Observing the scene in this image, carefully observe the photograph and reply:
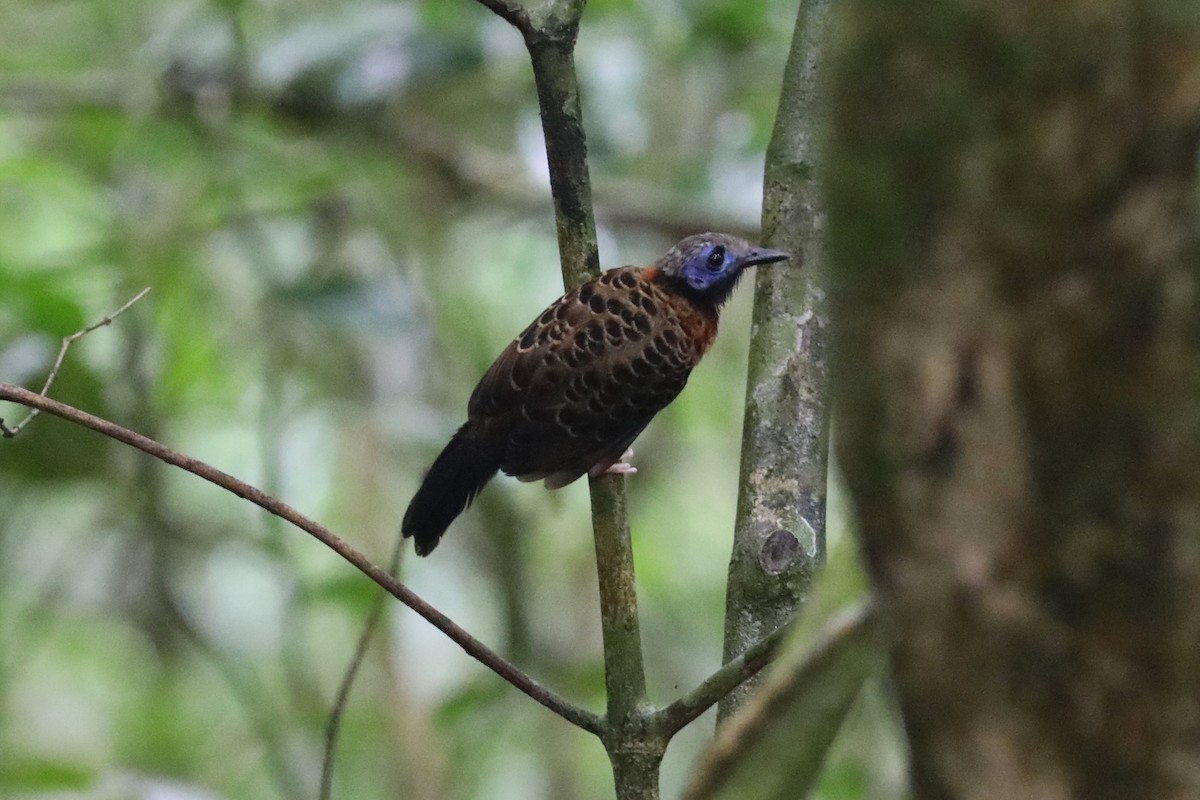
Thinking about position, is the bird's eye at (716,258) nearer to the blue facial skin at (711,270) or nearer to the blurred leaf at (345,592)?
the blue facial skin at (711,270)

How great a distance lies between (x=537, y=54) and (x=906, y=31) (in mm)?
1201

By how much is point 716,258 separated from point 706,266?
0.04m

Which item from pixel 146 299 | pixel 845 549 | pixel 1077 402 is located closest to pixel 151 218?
pixel 146 299

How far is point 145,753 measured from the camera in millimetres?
4773

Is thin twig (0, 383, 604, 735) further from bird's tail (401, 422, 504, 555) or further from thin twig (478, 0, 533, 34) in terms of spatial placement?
bird's tail (401, 422, 504, 555)

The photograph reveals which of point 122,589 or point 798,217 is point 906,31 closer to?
point 798,217

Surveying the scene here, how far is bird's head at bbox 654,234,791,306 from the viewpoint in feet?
9.46

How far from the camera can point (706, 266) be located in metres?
2.93

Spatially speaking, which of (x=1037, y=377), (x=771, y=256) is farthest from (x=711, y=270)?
(x=1037, y=377)

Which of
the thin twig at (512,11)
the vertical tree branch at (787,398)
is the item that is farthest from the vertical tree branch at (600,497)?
the vertical tree branch at (787,398)

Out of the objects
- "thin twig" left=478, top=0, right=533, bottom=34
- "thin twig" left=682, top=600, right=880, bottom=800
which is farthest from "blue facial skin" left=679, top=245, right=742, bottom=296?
"thin twig" left=682, top=600, right=880, bottom=800

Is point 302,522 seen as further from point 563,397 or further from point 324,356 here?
point 324,356

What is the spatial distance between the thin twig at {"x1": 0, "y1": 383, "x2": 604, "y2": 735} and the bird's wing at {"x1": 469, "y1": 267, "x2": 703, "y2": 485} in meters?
1.12

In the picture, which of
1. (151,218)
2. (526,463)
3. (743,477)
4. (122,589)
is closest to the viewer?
(743,477)
